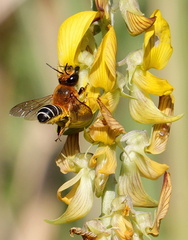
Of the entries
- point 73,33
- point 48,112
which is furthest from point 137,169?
point 73,33

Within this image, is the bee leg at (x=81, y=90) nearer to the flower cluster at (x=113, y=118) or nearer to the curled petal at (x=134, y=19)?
the flower cluster at (x=113, y=118)

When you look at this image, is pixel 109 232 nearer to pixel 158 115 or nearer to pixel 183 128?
pixel 158 115

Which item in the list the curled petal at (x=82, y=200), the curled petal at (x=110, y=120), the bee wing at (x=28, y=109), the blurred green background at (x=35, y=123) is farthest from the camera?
the blurred green background at (x=35, y=123)

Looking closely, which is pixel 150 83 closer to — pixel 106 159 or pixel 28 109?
pixel 106 159

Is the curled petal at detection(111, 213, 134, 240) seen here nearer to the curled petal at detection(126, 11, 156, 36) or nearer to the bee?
the bee

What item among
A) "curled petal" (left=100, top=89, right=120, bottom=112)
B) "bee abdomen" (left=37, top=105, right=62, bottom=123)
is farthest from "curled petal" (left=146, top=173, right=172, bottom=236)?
"bee abdomen" (left=37, top=105, right=62, bottom=123)

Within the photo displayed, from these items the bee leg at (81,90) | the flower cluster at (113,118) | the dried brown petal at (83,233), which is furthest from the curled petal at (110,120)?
the dried brown petal at (83,233)
